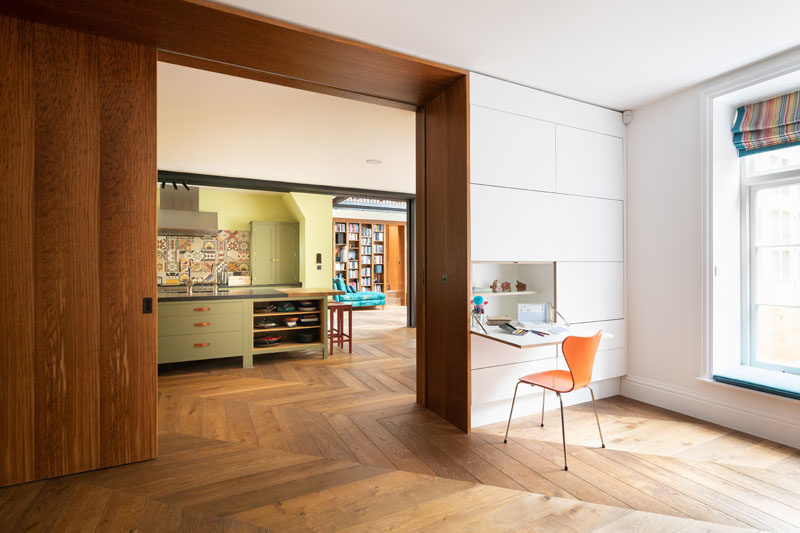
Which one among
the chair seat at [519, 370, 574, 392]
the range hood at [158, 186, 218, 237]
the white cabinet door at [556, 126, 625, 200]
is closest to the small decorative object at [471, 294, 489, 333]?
the chair seat at [519, 370, 574, 392]

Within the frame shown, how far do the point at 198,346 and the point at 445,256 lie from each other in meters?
3.26

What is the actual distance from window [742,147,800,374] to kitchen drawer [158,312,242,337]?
5074mm

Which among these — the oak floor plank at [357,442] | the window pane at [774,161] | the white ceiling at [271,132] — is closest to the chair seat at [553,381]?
the oak floor plank at [357,442]

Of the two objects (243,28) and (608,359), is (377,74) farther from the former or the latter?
(608,359)

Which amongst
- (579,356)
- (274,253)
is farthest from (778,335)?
(274,253)

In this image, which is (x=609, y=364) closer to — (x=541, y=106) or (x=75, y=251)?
(x=541, y=106)

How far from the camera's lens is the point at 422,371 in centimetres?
339

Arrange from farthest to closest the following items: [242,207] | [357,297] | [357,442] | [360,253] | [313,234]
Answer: [360,253] → [357,297] → [242,207] → [313,234] → [357,442]

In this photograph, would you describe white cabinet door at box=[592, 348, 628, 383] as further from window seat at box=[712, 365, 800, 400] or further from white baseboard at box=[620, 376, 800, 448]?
window seat at box=[712, 365, 800, 400]

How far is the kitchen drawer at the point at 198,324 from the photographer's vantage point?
4.45 meters

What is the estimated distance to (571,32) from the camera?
2.43 metres

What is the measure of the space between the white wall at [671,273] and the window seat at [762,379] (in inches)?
2.8

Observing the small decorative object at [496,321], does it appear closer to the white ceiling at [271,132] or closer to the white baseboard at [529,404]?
the white baseboard at [529,404]

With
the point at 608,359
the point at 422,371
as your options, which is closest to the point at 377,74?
the point at 422,371
